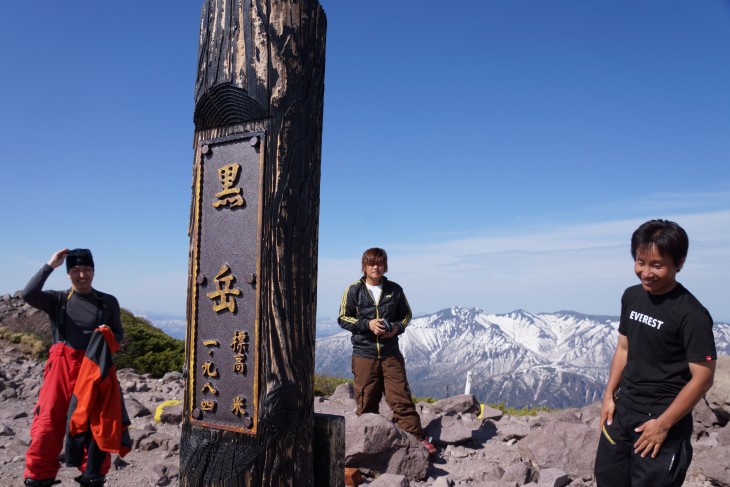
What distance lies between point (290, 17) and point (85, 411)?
12.2 ft

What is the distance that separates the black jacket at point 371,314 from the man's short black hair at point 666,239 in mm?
3347

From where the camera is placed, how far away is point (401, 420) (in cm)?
624

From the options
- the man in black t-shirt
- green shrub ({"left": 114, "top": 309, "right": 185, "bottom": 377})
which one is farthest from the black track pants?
green shrub ({"left": 114, "top": 309, "right": 185, "bottom": 377})

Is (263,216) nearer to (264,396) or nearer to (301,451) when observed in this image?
(264,396)

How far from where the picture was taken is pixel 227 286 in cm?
258

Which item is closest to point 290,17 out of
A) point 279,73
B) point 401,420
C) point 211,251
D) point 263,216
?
point 279,73

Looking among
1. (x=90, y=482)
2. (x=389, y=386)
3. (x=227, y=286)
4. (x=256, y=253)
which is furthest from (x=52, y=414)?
(x=389, y=386)

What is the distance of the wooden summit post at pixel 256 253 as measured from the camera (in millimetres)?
2455

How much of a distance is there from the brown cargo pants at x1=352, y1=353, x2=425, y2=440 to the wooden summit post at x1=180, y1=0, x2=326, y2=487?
3619 millimetres

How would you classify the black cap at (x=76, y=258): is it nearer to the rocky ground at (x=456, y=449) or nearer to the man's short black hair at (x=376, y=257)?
the rocky ground at (x=456, y=449)

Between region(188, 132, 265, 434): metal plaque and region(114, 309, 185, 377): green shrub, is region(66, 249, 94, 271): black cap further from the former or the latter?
region(114, 309, 185, 377): green shrub

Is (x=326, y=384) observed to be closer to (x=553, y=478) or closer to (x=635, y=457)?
(x=553, y=478)

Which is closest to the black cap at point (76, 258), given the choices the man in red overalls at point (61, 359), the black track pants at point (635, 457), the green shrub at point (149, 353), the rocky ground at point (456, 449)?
the man in red overalls at point (61, 359)

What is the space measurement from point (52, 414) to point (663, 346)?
471 cm
